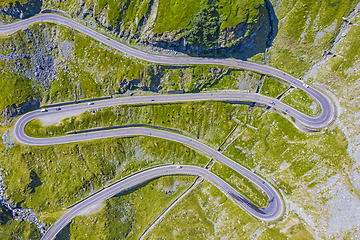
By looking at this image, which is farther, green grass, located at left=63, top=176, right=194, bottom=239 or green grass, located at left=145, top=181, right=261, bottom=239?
green grass, located at left=63, top=176, right=194, bottom=239

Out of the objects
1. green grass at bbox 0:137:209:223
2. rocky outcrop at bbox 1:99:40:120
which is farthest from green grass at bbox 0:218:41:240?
rocky outcrop at bbox 1:99:40:120

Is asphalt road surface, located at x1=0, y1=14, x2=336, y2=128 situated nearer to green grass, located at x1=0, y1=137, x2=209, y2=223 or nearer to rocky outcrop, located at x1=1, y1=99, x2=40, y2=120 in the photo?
rocky outcrop, located at x1=1, y1=99, x2=40, y2=120

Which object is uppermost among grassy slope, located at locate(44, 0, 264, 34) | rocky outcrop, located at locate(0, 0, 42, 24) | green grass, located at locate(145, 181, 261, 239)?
rocky outcrop, located at locate(0, 0, 42, 24)

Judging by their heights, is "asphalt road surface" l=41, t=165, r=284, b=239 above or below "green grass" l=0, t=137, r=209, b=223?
below

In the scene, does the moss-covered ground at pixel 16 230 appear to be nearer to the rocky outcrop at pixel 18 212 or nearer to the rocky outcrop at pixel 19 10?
the rocky outcrop at pixel 18 212

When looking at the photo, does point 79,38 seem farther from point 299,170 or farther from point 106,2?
point 299,170

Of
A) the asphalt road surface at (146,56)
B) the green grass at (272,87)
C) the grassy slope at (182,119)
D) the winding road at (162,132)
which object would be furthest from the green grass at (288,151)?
the asphalt road surface at (146,56)
